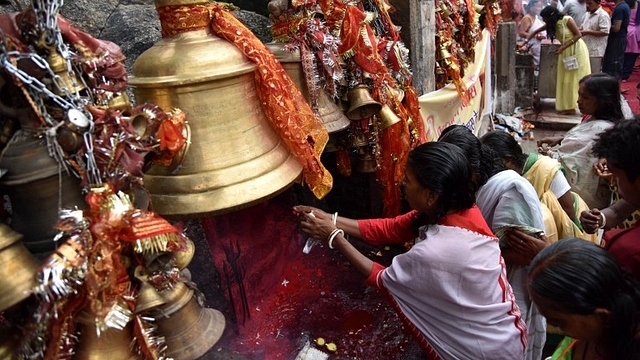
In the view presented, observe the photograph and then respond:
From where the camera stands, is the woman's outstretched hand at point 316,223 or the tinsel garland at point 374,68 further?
the tinsel garland at point 374,68

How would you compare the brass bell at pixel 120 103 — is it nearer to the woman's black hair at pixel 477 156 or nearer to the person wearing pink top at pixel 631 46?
the woman's black hair at pixel 477 156

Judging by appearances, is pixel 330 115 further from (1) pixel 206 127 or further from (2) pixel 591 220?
(2) pixel 591 220

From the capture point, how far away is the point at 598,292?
52.6 inches

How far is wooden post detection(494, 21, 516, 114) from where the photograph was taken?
28.6ft

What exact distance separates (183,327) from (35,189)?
54cm

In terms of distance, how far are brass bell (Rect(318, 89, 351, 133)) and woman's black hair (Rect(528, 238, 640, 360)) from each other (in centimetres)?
125

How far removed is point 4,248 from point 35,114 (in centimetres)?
30

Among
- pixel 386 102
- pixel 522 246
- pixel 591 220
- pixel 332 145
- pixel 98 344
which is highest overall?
pixel 386 102

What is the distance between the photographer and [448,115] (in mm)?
4469

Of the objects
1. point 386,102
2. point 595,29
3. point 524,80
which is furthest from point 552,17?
point 386,102

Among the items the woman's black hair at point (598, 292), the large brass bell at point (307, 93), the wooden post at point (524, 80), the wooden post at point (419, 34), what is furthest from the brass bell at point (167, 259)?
the wooden post at point (524, 80)

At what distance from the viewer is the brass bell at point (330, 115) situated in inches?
93.7

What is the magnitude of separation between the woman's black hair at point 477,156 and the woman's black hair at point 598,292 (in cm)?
105

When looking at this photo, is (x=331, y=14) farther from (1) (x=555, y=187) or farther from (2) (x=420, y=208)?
(1) (x=555, y=187)
